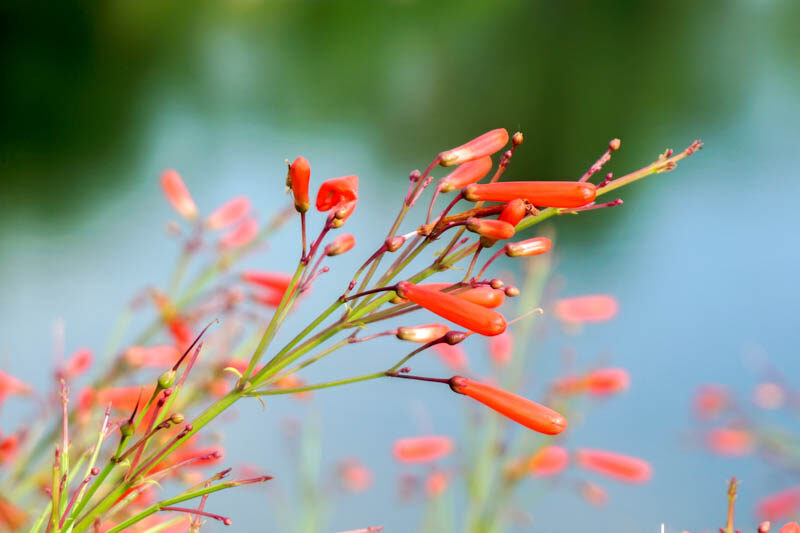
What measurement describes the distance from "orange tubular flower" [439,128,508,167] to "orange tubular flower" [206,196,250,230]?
71 cm

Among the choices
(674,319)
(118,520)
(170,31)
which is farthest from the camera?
(170,31)

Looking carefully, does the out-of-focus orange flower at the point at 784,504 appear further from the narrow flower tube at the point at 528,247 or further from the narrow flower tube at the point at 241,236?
the narrow flower tube at the point at 528,247

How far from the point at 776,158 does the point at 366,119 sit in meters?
9.96

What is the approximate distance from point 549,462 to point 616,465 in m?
0.11

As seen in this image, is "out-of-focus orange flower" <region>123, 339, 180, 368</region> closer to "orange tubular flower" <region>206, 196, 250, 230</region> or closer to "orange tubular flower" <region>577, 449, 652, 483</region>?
"orange tubular flower" <region>206, 196, 250, 230</region>

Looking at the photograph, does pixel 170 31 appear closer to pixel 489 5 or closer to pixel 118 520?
pixel 489 5

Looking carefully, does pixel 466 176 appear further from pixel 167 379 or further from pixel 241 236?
pixel 241 236

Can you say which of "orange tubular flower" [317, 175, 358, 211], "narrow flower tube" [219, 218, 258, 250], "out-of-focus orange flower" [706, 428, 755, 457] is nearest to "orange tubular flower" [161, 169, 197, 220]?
"narrow flower tube" [219, 218, 258, 250]

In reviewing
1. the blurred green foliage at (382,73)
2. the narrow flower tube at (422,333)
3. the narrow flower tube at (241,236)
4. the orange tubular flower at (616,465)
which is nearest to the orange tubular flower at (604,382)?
the orange tubular flower at (616,465)

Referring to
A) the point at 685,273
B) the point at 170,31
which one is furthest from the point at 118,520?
the point at 170,31

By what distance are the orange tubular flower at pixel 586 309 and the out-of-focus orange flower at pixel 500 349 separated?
0.10 metres

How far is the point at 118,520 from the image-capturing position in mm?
629

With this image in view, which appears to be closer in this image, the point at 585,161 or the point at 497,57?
the point at 585,161

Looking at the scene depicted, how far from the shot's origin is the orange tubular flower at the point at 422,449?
1.33 m
